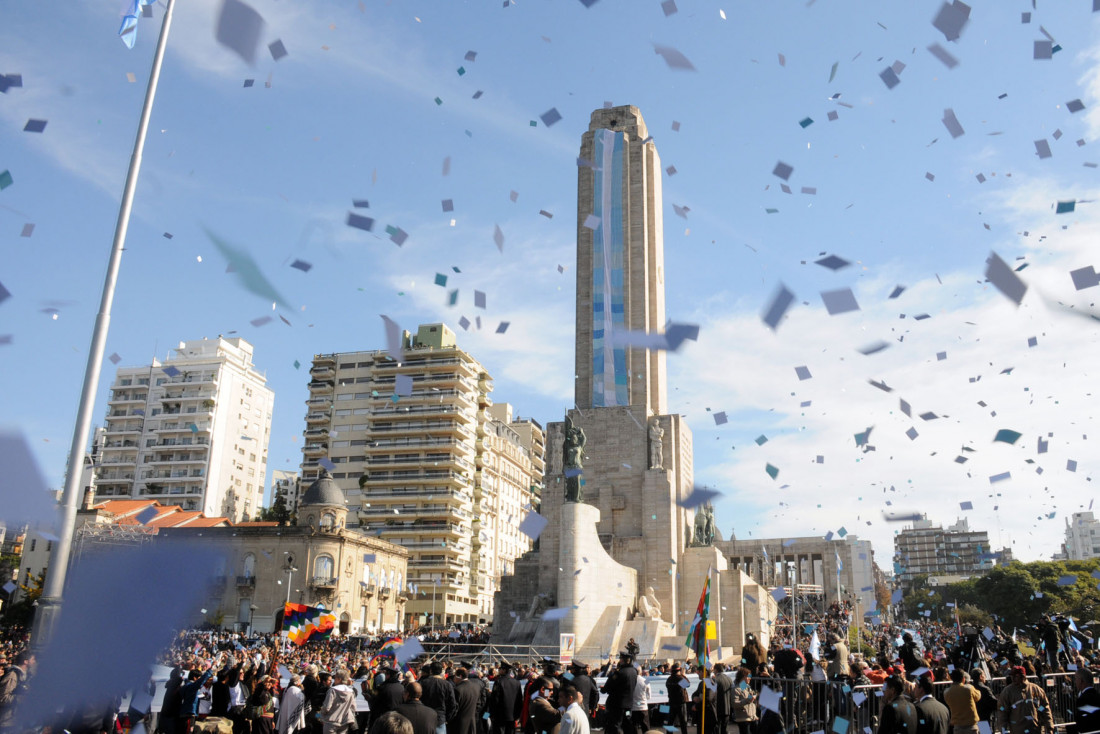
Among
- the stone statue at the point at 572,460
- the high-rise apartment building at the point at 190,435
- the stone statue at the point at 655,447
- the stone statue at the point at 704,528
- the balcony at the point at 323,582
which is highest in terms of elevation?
the high-rise apartment building at the point at 190,435

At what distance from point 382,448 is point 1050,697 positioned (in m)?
64.1

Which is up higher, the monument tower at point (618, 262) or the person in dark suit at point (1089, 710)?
the monument tower at point (618, 262)

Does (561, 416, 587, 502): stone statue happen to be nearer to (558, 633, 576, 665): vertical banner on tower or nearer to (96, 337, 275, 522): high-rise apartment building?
(558, 633, 576, 665): vertical banner on tower

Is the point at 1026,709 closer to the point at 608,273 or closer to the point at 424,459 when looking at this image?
the point at 608,273

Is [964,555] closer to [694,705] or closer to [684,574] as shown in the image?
[684,574]

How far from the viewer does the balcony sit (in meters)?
53.2

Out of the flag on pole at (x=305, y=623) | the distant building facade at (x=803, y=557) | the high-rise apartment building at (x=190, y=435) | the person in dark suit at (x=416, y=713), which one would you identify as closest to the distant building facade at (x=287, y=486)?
the high-rise apartment building at (x=190, y=435)

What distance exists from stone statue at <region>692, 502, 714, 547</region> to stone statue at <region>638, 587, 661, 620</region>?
15.1 ft

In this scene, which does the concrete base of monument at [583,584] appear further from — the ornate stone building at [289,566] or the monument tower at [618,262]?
the ornate stone building at [289,566]

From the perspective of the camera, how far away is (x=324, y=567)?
54.0 metres

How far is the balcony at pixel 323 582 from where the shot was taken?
2096 inches

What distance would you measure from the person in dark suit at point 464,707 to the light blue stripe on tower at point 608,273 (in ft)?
104

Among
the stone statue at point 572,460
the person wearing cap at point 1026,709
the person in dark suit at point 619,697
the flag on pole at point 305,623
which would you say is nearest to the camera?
the person wearing cap at point 1026,709

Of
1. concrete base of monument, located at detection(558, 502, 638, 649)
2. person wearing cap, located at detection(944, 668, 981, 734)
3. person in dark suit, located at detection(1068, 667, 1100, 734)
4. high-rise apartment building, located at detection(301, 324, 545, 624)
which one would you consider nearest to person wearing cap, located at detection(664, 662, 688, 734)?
person wearing cap, located at detection(944, 668, 981, 734)
